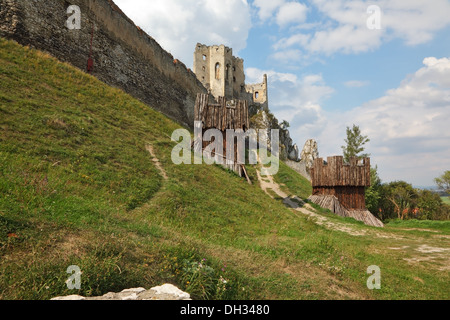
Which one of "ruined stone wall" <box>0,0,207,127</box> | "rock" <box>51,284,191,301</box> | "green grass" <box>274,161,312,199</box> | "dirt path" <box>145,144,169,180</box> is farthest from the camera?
"green grass" <box>274,161,312,199</box>

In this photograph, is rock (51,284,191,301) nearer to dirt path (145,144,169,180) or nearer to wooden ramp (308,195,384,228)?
dirt path (145,144,169,180)

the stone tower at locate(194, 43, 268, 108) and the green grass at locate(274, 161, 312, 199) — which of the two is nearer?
the green grass at locate(274, 161, 312, 199)

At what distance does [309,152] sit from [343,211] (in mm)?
31044

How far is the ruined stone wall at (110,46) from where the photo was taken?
1576cm

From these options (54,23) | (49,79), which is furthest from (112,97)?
(54,23)

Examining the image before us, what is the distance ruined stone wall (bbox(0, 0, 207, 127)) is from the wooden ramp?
61.0ft

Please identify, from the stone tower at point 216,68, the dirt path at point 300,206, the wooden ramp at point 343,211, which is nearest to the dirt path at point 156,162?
the dirt path at point 300,206

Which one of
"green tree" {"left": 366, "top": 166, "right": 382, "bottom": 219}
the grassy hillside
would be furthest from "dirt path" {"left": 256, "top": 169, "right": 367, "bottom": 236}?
A: "green tree" {"left": 366, "top": 166, "right": 382, "bottom": 219}

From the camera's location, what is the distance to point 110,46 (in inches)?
894

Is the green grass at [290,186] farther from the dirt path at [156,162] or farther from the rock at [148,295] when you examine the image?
the rock at [148,295]

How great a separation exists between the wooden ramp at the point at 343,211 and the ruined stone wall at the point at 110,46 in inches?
732

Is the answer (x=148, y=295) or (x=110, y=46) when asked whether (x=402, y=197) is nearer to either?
(x=148, y=295)

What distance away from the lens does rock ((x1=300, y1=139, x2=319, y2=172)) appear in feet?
154

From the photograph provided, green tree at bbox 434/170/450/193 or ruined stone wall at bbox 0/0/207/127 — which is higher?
ruined stone wall at bbox 0/0/207/127
